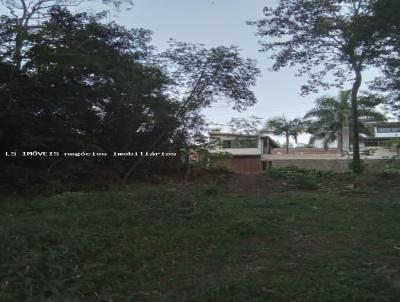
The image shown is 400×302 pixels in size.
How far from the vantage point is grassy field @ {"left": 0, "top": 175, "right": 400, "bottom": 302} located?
2818mm

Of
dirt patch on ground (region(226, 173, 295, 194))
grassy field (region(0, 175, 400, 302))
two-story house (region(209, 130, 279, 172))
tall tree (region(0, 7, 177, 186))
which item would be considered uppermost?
tall tree (region(0, 7, 177, 186))

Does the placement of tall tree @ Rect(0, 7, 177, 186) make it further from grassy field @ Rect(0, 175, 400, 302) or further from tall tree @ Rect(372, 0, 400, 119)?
tall tree @ Rect(372, 0, 400, 119)

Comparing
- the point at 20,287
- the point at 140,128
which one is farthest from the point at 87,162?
the point at 20,287

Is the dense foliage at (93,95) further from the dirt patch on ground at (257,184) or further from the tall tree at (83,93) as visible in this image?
the dirt patch on ground at (257,184)

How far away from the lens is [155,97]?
29.1ft

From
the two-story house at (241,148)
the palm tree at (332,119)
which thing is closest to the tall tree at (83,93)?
the two-story house at (241,148)

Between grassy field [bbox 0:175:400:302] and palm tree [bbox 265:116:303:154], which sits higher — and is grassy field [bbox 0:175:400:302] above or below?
below

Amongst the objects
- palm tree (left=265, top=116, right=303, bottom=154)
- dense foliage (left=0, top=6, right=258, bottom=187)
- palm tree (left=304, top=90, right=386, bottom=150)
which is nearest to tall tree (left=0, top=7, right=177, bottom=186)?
dense foliage (left=0, top=6, right=258, bottom=187)

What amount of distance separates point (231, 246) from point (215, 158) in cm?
672

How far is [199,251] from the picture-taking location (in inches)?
146

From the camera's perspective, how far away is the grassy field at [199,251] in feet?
9.25

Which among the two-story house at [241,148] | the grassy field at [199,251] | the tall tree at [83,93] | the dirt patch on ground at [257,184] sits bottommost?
the grassy field at [199,251]

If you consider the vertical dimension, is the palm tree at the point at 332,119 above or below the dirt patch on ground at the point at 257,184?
above

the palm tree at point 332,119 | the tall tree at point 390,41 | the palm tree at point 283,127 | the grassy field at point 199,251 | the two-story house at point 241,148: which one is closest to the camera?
the grassy field at point 199,251
